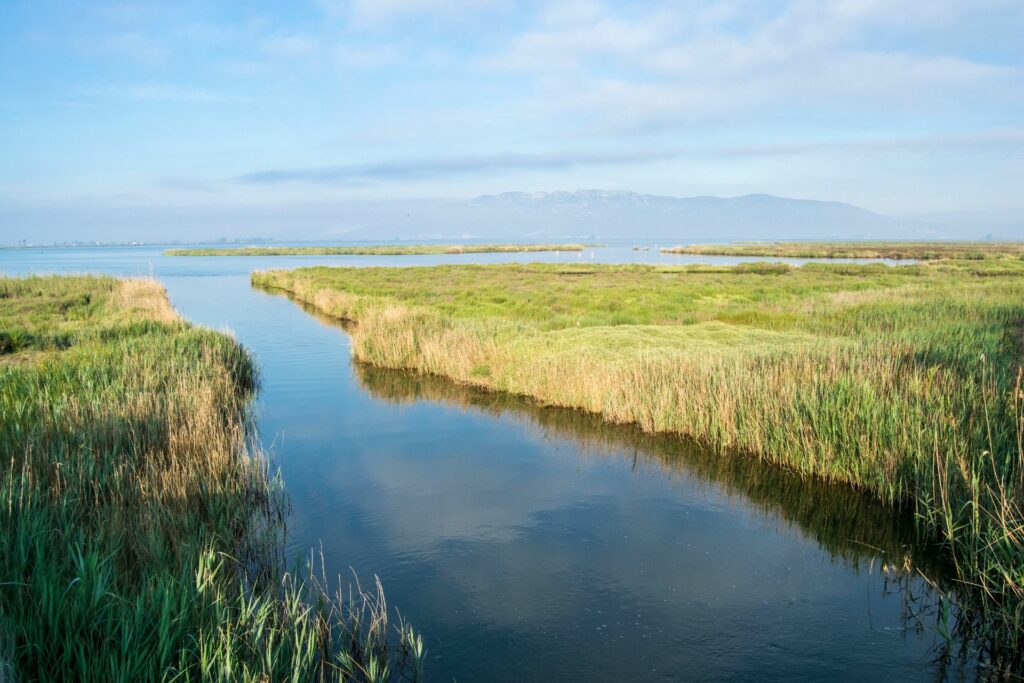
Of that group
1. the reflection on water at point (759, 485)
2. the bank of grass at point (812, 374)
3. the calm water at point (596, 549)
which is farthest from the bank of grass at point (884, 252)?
the calm water at point (596, 549)

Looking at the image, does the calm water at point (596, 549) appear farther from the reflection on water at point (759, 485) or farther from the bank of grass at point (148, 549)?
the bank of grass at point (148, 549)

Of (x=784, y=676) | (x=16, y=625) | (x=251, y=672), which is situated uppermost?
(x=16, y=625)

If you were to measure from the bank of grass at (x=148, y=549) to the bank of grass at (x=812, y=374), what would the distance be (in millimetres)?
6604

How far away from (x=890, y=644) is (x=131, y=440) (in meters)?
10.1

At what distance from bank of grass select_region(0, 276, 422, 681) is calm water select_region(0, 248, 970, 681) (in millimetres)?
888

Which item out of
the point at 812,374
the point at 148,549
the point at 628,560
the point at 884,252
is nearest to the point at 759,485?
the point at 812,374

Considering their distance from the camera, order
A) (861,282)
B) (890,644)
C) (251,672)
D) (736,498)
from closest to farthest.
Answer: (251,672)
(890,644)
(736,498)
(861,282)

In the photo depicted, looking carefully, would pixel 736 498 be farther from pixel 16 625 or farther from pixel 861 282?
pixel 861 282

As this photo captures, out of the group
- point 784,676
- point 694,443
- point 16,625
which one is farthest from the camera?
point 694,443

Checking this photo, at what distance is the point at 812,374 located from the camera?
1245cm

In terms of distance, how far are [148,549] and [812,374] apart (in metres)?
11.2

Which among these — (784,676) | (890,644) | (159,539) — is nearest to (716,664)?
(784,676)

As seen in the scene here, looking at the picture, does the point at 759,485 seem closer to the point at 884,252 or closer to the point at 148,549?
the point at 148,549

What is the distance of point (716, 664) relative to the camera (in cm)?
653
